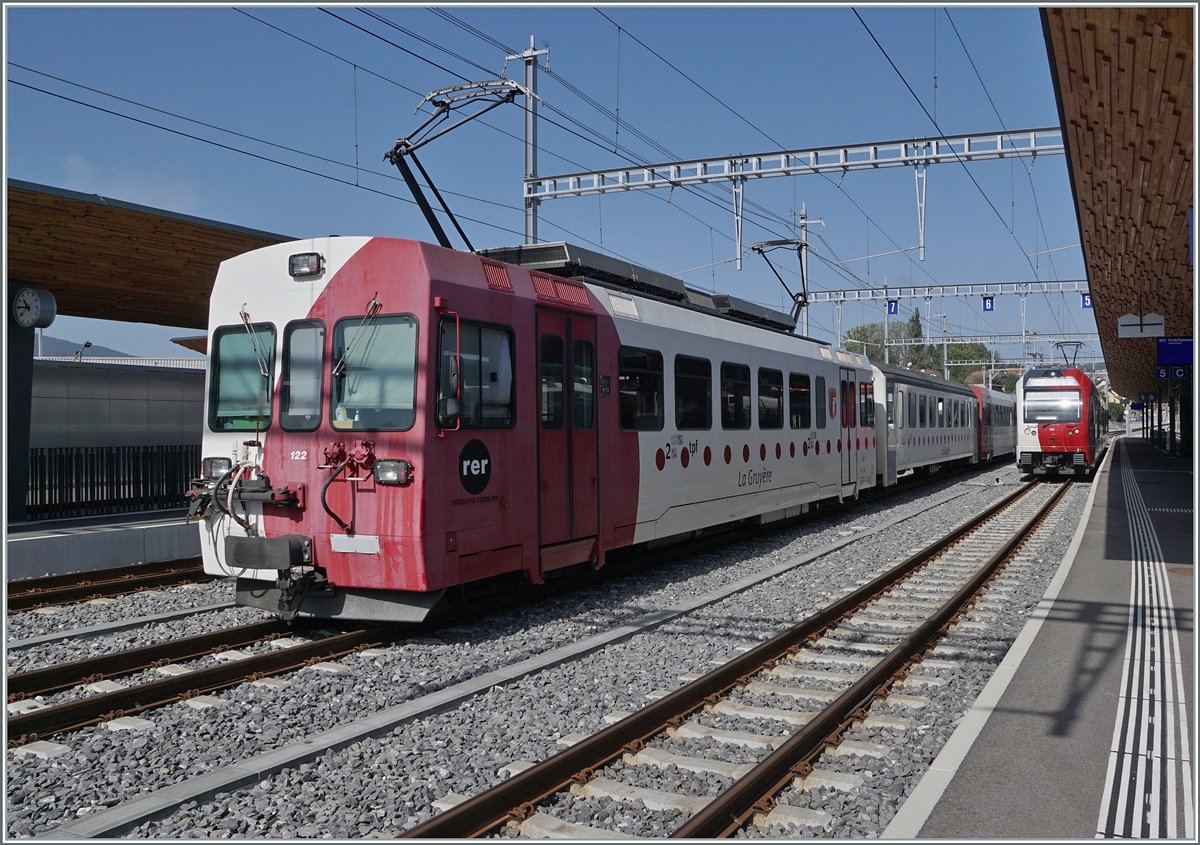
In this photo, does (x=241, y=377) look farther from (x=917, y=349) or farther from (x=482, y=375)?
(x=917, y=349)

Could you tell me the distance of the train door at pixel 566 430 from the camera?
8.65m

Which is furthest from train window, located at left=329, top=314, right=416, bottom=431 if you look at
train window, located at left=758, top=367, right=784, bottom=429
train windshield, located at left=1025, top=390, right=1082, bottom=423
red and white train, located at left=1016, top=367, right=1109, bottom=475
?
train windshield, located at left=1025, top=390, right=1082, bottom=423

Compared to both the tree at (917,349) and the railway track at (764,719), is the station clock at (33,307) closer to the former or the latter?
the railway track at (764,719)

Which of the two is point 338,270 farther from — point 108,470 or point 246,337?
point 108,470

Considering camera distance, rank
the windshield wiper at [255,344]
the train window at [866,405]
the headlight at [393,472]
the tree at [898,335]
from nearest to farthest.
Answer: the headlight at [393,472]
the windshield wiper at [255,344]
the train window at [866,405]
the tree at [898,335]

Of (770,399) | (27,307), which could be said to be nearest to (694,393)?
(770,399)

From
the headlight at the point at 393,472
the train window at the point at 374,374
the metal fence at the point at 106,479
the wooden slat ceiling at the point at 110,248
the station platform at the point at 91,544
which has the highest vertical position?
the wooden slat ceiling at the point at 110,248

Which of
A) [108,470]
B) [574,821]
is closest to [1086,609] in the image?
[574,821]

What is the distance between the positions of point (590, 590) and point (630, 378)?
234cm

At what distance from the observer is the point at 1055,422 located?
2566cm

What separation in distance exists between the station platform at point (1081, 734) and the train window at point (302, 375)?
17.8 feet

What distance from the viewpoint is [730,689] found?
627cm

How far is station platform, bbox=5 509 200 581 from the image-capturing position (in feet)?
37.0

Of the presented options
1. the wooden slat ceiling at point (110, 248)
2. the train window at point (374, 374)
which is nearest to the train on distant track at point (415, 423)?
the train window at point (374, 374)
